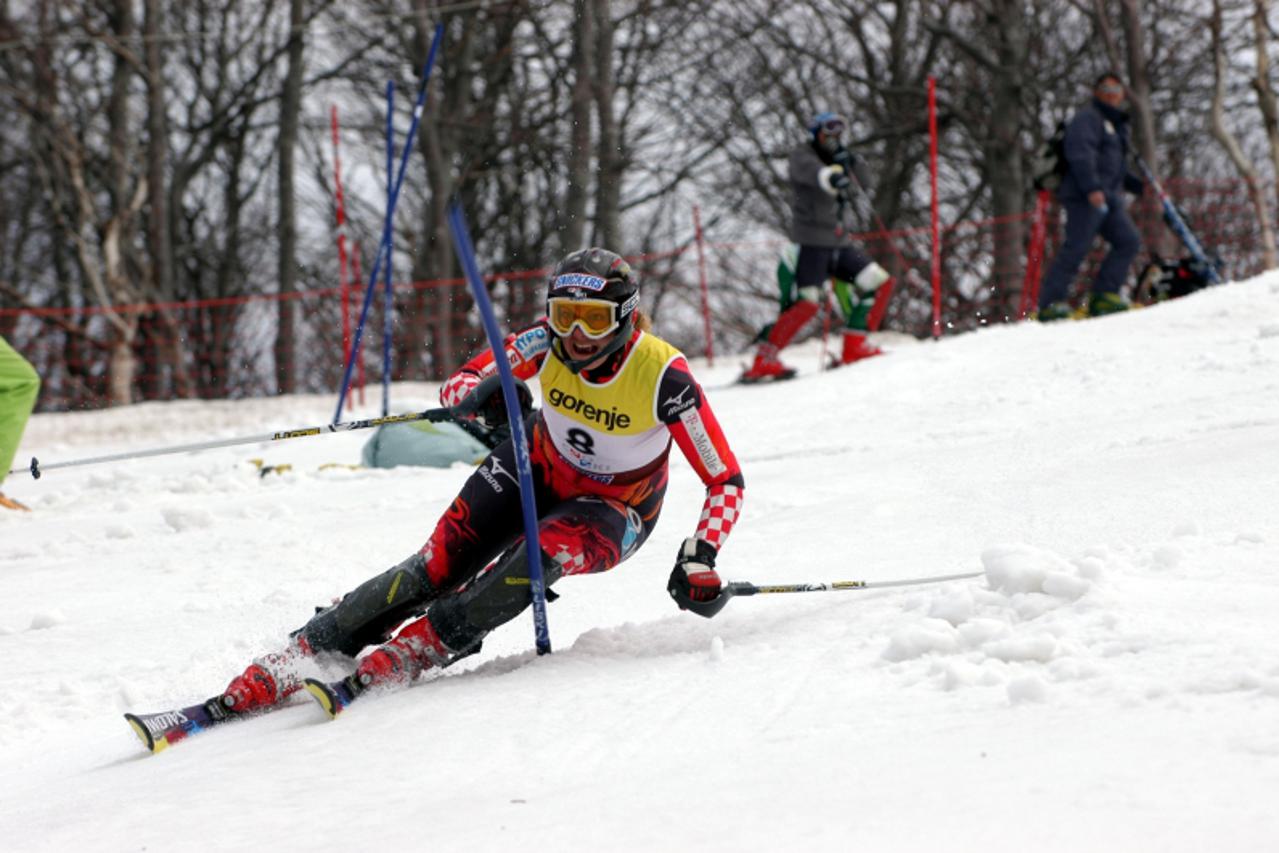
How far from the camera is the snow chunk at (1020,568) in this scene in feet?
11.0

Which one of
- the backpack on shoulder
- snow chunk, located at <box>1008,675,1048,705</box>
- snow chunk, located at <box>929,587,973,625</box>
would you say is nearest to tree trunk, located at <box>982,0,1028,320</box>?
the backpack on shoulder

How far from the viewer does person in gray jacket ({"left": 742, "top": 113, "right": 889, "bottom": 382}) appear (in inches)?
411

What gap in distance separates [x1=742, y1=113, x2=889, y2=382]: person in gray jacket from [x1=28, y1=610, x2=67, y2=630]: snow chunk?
654 centimetres

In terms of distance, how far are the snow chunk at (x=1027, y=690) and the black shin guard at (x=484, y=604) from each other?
1.50 m

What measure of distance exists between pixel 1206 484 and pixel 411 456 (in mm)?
4814

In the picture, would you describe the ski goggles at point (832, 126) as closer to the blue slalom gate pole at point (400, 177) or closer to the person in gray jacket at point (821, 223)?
the person in gray jacket at point (821, 223)

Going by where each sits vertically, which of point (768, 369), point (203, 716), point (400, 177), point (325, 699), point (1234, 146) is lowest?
point (203, 716)

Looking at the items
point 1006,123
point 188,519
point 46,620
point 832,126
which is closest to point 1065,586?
point 46,620

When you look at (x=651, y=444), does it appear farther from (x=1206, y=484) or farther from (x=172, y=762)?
(x=1206, y=484)

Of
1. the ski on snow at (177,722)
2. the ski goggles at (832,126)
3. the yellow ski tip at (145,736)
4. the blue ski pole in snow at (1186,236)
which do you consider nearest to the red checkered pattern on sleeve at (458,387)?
the ski on snow at (177,722)

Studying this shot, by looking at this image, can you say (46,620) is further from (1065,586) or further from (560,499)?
(1065,586)

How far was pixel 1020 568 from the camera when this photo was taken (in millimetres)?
3400

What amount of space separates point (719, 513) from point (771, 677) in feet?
2.56

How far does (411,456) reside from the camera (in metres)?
8.45
